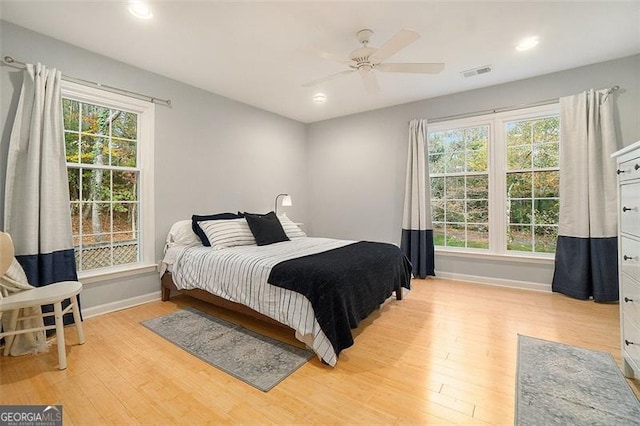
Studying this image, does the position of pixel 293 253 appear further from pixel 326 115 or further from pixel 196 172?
pixel 326 115

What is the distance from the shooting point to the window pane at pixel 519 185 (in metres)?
3.63

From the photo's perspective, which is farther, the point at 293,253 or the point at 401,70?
the point at 293,253

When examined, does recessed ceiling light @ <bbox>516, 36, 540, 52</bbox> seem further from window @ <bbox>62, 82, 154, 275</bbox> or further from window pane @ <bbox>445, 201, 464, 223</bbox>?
window @ <bbox>62, 82, 154, 275</bbox>

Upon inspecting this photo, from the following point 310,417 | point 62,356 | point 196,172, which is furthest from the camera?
point 196,172

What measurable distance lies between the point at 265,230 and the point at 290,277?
1.42 m

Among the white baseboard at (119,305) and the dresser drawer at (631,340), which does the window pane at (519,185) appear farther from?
the white baseboard at (119,305)

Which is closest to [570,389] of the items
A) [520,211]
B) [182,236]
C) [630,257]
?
[630,257]

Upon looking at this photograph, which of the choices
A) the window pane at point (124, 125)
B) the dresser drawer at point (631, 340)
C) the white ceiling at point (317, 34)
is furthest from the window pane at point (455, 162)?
the window pane at point (124, 125)

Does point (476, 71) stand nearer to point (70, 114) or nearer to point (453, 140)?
point (453, 140)

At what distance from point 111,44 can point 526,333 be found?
4553 mm

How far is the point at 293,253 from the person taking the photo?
278cm

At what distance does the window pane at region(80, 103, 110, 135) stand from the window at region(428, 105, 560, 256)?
13.4ft

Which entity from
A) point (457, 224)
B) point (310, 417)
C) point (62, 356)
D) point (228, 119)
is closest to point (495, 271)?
point (457, 224)

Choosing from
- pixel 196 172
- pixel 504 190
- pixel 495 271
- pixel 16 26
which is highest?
pixel 16 26
